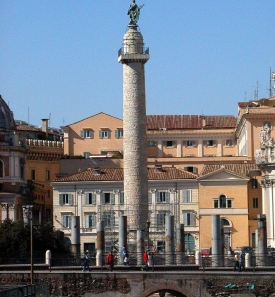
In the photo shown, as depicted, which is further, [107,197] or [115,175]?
[115,175]

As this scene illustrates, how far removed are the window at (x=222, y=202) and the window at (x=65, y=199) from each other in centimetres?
1047

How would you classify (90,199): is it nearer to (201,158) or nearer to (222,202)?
(222,202)

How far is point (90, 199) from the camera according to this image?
94625 mm

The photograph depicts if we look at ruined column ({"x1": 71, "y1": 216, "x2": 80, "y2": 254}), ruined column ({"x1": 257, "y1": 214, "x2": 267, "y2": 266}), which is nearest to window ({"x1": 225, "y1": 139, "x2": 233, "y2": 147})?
ruined column ({"x1": 71, "y1": 216, "x2": 80, "y2": 254})

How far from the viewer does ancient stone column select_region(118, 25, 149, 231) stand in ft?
263

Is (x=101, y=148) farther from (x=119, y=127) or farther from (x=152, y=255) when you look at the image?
(x=152, y=255)

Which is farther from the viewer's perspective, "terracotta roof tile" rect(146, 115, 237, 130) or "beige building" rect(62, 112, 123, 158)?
"terracotta roof tile" rect(146, 115, 237, 130)

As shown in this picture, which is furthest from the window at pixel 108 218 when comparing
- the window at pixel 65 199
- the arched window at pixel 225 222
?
the arched window at pixel 225 222

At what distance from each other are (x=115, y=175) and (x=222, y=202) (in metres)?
8.27

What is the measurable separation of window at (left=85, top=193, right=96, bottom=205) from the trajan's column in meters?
14.3

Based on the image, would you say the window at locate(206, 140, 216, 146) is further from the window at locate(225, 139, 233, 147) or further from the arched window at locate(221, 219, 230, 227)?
the arched window at locate(221, 219, 230, 227)

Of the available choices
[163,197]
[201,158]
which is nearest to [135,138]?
[163,197]

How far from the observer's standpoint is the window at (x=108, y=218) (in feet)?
297

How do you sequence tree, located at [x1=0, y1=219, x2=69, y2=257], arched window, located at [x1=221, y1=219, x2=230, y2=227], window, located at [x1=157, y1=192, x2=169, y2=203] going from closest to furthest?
tree, located at [x1=0, y1=219, x2=69, y2=257] → arched window, located at [x1=221, y1=219, x2=230, y2=227] → window, located at [x1=157, y1=192, x2=169, y2=203]
